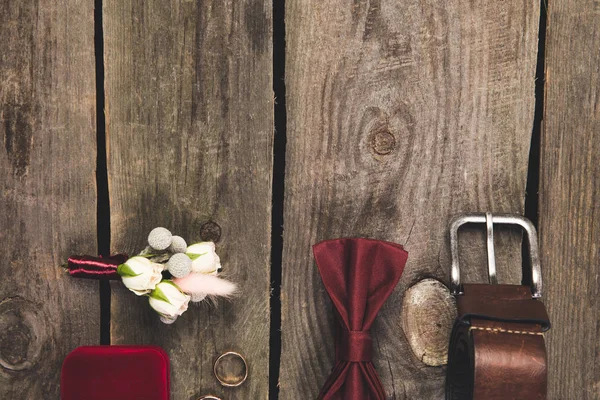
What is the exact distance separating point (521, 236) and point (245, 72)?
1.73 ft

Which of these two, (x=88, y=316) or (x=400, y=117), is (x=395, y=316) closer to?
(x=400, y=117)

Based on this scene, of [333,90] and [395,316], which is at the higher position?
[333,90]

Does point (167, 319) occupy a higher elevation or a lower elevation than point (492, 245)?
lower

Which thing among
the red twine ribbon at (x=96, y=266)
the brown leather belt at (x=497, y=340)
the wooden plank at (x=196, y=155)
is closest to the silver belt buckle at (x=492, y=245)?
the brown leather belt at (x=497, y=340)

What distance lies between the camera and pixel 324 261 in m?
0.96

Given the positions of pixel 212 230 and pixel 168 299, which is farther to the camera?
pixel 212 230

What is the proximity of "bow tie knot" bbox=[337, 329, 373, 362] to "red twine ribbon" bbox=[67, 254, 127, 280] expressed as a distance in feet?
1.20

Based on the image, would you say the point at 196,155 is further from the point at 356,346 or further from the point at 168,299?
the point at 356,346

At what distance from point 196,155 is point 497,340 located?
551 mm

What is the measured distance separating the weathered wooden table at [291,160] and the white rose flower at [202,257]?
76 millimetres

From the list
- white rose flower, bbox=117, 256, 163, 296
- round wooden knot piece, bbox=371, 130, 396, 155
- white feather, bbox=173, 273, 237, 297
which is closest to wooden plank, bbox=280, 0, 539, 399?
round wooden knot piece, bbox=371, 130, 396, 155

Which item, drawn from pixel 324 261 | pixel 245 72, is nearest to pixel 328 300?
pixel 324 261

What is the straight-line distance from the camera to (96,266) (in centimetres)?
97

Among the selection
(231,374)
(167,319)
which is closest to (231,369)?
(231,374)
